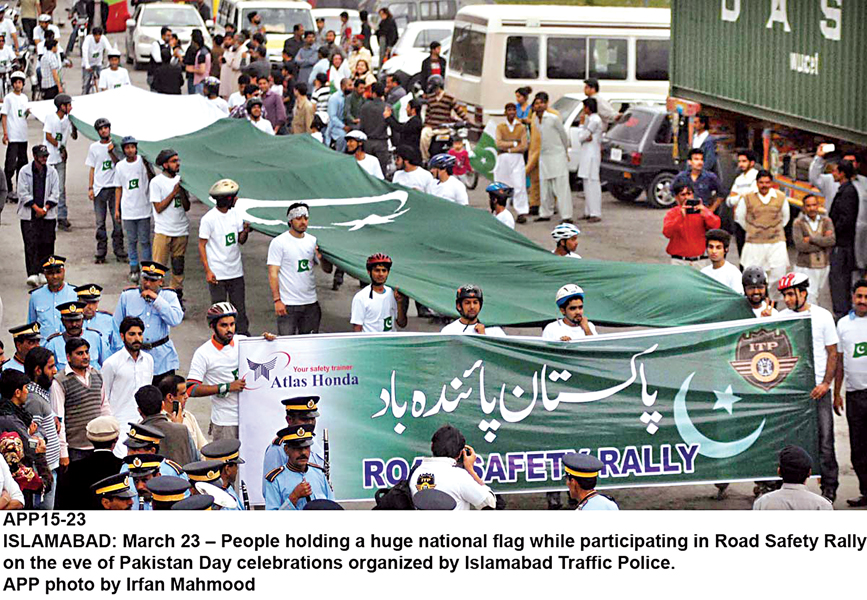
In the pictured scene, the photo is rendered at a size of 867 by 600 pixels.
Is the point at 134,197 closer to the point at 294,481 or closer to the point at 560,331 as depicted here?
the point at 560,331

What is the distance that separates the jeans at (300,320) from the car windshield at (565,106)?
31.9 feet

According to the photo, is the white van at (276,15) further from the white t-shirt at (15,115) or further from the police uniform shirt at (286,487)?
the police uniform shirt at (286,487)

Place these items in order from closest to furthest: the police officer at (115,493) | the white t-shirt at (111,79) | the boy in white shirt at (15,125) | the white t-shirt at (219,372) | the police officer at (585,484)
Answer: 1. the police officer at (115,493)
2. the police officer at (585,484)
3. the white t-shirt at (219,372)
4. the boy in white shirt at (15,125)
5. the white t-shirt at (111,79)

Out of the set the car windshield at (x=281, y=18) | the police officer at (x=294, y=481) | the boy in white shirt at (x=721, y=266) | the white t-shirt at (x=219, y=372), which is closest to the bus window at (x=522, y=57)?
the car windshield at (x=281, y=18)

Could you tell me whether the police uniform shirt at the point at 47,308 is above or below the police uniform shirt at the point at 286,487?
above

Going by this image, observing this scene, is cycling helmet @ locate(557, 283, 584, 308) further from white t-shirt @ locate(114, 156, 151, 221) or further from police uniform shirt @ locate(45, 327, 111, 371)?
white t-shirt @ locate(114, 156, 151, 221)

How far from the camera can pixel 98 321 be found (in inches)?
431

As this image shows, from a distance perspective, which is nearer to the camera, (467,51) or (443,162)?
(443,162)

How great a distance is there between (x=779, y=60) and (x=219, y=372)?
1101cm

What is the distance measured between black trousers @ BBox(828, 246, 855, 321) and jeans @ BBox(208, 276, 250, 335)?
5975 millimetres

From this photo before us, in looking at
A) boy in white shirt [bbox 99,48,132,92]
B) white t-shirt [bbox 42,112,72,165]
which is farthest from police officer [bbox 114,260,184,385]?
boy in white shirt [bbox 99,48,132,92]

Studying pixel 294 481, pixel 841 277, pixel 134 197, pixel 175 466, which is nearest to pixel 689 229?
pixel 841 277

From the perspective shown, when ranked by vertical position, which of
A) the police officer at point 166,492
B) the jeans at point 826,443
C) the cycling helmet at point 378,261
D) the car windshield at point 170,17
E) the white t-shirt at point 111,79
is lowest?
the jeans at point 826,443

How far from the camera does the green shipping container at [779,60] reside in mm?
16641
